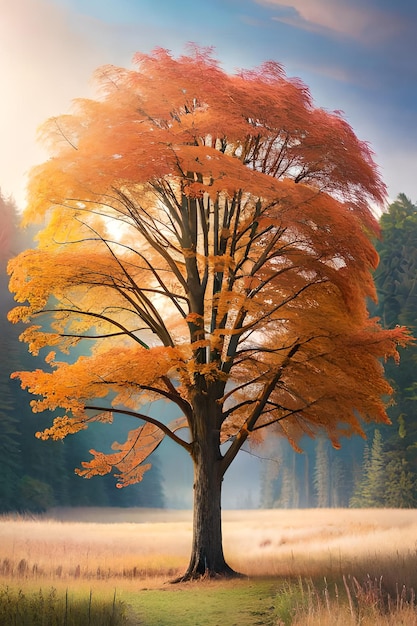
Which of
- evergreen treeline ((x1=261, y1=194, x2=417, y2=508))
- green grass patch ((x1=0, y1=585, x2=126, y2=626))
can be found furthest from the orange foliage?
evergreen treeline ((x1=261, y1=194, x2=417, y2=508))

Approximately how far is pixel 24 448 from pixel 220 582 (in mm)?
23560

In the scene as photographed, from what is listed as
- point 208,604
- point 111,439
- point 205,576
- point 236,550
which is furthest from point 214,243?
point 111,439

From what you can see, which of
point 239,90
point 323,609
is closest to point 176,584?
point 323,609

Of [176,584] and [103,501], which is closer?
[176,584]

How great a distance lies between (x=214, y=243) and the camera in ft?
45.3

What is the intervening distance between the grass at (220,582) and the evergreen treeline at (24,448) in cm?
879

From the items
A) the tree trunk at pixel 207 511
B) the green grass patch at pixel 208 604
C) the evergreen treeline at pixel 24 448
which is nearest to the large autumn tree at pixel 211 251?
the tree trunk at pixel 207 511

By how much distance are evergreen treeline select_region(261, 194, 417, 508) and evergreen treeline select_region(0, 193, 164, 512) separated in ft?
34.8

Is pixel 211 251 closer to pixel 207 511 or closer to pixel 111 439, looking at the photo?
pixel 207 511

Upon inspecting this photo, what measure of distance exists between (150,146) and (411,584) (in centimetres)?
753

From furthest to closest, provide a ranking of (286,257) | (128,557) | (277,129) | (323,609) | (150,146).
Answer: (128,557)
(286,257)
(277,129)
(150,146)
(323,609)

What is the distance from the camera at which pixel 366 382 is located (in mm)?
12727

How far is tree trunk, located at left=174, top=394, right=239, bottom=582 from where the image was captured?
13.0 m

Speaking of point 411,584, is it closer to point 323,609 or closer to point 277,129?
point 323,609
